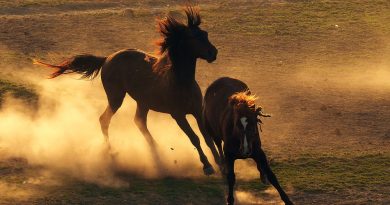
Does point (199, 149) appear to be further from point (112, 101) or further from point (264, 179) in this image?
point (112, 101)

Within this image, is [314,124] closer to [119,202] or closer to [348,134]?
[348,134]

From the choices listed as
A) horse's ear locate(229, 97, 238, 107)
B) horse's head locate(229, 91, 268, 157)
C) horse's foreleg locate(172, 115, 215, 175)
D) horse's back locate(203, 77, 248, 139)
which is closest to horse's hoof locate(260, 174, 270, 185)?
horse's back locate(203, 77, 248, 139)

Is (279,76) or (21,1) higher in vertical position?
(21,1)

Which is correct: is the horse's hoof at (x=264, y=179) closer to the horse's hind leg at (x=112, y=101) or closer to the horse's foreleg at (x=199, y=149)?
the horse's foreleg at (x=199, y=149)

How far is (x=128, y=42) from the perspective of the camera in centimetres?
2538

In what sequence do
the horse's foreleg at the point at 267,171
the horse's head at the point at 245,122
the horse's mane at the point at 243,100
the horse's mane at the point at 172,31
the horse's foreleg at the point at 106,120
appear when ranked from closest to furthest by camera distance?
the horse's head at the point at 245,122 → the horse's mane at the point at 243,100 → the horse's foreleg at the point at 267,171 → the horse's mane at the point at 172,31 → the horse's foreleg at the point at 106,120

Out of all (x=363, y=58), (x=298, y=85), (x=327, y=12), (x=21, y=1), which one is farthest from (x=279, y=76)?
(x=21, y=1)

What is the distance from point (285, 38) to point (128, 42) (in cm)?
513

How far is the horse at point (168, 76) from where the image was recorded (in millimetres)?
14414

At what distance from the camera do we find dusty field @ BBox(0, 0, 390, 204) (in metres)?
13.6

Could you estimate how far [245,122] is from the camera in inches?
449

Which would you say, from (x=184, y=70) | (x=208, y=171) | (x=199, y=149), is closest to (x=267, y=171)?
(x=208, y=171)

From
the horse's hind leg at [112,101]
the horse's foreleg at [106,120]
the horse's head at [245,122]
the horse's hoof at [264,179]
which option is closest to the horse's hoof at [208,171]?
the horse's hoof at [264,179]

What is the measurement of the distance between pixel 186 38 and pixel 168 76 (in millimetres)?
829
